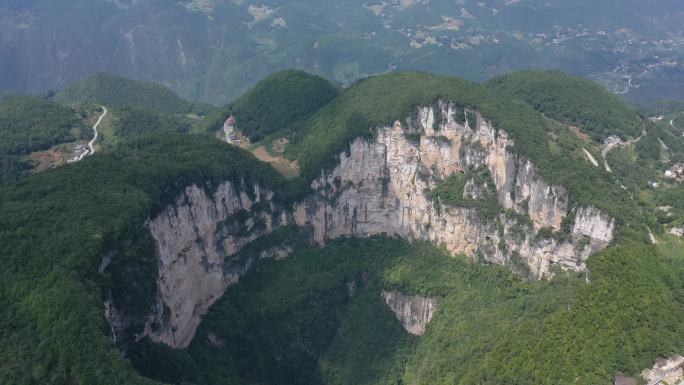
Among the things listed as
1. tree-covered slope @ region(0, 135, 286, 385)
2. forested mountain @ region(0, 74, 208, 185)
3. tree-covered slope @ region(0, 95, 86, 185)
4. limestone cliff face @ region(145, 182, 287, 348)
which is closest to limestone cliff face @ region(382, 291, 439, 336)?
limestone cliff face @ region(145, 182, 287, 348)

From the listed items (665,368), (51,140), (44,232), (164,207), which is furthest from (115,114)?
(665,368)

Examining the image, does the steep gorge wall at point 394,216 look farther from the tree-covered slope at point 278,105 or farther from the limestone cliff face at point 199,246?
the tree-covered slope at point 278,105

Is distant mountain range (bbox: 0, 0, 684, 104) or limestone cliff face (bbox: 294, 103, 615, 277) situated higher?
limestone cliff face (bbox: 294, 103, 615, 277)

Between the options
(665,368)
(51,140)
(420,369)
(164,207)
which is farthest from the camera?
(51,140)

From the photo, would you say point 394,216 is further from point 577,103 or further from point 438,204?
point 577,103

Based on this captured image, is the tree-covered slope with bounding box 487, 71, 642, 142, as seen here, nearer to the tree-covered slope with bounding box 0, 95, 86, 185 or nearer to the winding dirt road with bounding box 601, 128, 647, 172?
the winding dirt road with bounding box 601, 128, 647, 172

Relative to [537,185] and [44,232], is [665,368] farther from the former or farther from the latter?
[44,232]

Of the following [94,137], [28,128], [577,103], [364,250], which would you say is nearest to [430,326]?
[364,250]
